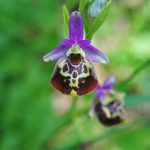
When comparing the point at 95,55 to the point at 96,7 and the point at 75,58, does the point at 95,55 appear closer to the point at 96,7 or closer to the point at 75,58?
the point at 75,58

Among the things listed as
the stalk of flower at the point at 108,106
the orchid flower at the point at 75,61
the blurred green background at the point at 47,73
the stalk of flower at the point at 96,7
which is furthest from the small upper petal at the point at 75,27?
the blurred green background at the point at 47,73

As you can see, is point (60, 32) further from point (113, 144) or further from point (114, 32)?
point (113, 144)

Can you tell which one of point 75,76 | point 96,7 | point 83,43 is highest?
point 96,7

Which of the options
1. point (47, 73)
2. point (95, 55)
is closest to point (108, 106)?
point (95, 55)

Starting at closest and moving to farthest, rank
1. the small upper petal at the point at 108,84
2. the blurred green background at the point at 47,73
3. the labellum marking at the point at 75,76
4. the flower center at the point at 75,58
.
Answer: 1. the labellum marking at the point at 75,76
2. the flower center at the point at 75,58
3. the small upper petal at the point at 108,84
4. the blurred green background at the point at 47,73

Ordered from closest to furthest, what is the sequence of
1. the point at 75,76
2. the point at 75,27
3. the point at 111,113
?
the point at 75,76, the point at 75,27, the point at 111,113

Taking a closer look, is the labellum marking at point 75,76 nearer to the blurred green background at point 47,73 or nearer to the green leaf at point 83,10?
the green leaf at point 83,10
